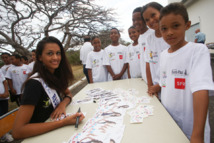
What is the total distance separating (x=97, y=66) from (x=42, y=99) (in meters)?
1.92

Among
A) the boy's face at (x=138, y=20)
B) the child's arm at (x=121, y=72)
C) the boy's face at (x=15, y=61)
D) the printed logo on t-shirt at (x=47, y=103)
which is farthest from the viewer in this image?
the boy's face at (x=15, y=61)

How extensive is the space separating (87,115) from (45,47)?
87cm

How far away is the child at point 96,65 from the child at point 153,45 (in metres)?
1.48

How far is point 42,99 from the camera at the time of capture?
3.97ft

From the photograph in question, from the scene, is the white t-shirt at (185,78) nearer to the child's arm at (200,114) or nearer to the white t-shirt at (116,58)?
the child's arm at (200,114)

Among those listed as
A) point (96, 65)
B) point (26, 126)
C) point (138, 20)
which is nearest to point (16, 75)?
point (96, 65)

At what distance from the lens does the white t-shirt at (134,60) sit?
2.74m

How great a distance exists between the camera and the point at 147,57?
5.74ft

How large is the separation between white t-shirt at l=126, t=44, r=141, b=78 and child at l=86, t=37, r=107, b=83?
0.66 metres

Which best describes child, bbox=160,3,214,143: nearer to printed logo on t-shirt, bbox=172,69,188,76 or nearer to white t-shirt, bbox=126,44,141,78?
printed logo on t-shirt, bbox=172,69,188,76

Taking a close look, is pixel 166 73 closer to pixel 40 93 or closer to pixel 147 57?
pixel 147 57

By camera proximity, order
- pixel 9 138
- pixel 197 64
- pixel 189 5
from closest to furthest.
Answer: pixel 197 64, pixel 9 138, pixel 189 5

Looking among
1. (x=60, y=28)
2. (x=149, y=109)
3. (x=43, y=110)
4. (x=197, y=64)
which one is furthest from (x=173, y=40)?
(x=60, y=28)

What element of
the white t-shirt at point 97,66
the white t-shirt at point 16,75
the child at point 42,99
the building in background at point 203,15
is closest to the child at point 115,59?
the white t-shirt at point 97,66
